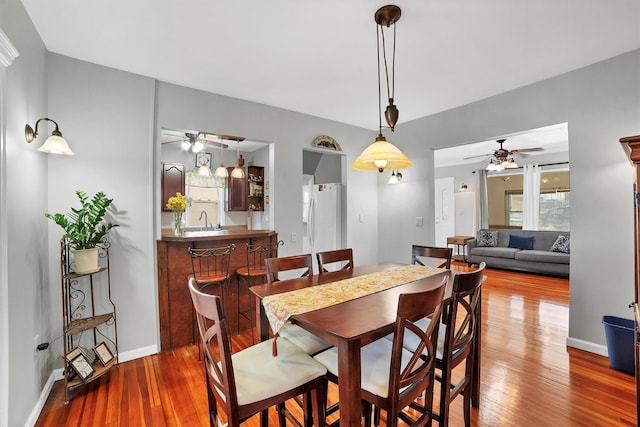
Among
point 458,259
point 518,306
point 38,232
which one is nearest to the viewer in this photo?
point 38,232

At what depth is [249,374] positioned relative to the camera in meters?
1.31

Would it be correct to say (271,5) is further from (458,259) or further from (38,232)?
(458,259)

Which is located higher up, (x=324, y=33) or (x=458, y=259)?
(x=324, y=33)

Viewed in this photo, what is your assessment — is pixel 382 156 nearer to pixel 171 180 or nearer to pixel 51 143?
pixel 51 143

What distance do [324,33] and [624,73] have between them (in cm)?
256

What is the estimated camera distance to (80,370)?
2102 mm

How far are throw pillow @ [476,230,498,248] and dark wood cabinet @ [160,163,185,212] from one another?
6.62 m

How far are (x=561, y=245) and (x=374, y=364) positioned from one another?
20.6ft

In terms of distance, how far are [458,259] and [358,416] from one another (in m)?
6.98

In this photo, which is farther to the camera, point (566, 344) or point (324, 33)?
point (566, 344)

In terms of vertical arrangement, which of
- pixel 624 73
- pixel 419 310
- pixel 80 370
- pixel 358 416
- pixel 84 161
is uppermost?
pixel 624 73

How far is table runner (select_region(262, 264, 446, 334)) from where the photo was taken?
4.76ft

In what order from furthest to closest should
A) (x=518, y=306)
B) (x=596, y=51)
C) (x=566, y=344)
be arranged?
(x=518, y=306), (x=566, y=344), (x=596, y=51)

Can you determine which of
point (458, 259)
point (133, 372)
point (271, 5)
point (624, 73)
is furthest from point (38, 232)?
point (458, 259)
